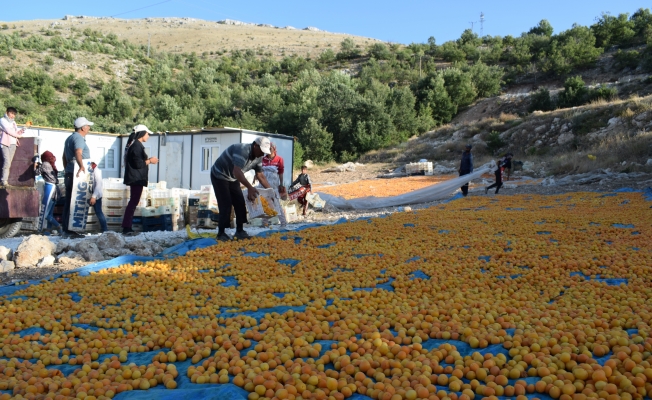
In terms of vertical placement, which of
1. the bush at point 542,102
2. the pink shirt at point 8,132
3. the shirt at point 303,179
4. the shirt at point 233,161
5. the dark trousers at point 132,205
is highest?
the bush at point 542,102

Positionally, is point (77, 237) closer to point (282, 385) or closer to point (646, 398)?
point (282, 385)

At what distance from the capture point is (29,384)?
7.70 ft

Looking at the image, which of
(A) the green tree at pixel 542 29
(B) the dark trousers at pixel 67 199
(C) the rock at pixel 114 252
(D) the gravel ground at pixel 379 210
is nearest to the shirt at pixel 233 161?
(D) the gravel ground at pixel 379 210

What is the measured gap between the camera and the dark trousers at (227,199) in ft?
21.4

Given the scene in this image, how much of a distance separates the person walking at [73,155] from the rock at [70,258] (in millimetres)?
1546

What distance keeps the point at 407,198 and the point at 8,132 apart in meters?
8.89

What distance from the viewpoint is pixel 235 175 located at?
6.30 meters

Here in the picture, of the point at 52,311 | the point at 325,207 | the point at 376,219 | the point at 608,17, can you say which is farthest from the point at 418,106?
the point at 52,311

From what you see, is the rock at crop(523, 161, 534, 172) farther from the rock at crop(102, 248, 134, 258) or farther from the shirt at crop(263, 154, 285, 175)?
the rock at crop(102, 248, 134, 258)

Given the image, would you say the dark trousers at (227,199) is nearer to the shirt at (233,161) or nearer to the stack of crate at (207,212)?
the shirt at (233,161)

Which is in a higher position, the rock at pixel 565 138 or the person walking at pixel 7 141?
the rock at pixel 565 138

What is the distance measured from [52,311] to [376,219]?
556 centimetres

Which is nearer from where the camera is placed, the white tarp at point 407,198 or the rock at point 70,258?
the rock at point 70,258

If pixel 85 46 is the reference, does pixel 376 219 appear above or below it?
below
